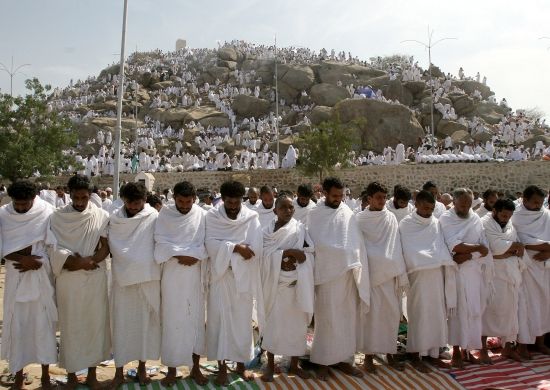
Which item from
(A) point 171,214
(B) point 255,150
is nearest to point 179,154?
(B) point 255,150

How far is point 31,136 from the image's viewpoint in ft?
54.2

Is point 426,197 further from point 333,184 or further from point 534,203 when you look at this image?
point 534,203

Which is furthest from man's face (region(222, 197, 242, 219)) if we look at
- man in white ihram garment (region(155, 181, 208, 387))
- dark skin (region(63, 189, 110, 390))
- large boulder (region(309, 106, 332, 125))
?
large boulder (region(309, 106, 332, 125))

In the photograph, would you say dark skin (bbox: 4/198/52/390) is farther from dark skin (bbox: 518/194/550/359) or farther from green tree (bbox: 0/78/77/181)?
green tree (bbox: 0/78/77/181)

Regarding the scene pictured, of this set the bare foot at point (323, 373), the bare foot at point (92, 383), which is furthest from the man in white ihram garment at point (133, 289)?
the bare foot at point (323, 373)

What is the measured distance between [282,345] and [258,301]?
45 cm

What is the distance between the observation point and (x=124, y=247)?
13.0 feet

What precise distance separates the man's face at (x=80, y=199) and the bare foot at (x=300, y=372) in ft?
7.74

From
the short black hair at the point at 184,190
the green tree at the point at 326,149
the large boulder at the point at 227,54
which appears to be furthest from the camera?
the large boulder at the point at 227,54

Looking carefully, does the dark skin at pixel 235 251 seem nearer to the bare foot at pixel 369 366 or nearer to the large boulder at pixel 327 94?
the bare foot at pixel 369 366

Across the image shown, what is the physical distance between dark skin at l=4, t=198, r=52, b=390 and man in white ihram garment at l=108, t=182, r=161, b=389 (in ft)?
1.83

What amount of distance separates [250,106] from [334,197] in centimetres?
3691

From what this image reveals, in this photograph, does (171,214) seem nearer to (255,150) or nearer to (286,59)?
(255,150)

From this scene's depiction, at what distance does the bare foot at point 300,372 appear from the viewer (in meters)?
4.29
